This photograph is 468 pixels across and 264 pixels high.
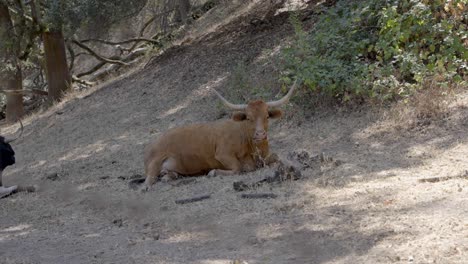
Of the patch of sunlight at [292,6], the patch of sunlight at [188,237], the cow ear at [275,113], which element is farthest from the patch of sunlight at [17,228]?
the patch of sunlight at [292,6]

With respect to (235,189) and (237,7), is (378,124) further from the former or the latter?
(237,7)

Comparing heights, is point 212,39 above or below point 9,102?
above

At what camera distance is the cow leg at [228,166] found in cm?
1076

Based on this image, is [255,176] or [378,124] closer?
[255,176]

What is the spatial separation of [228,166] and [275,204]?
257 cm

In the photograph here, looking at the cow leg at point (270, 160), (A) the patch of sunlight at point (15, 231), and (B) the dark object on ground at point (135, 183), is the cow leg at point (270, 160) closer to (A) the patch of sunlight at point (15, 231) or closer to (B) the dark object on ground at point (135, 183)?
(B) the dark object on ground at point (135, 183)

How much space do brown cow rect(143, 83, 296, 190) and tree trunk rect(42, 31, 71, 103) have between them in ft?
39.5

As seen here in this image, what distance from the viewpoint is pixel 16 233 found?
9305 millimetres

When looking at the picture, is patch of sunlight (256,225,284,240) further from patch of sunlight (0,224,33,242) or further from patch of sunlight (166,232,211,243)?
patch of sunlight (0,224,33,242)

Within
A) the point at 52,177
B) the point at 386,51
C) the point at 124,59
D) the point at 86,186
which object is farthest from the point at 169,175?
the point at 124,59

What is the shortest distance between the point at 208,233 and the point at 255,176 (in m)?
2.46

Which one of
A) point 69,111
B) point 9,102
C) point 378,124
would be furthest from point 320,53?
point 9,102

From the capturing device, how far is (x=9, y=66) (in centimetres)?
2338

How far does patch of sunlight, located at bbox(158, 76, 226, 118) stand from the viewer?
16.5 meters
